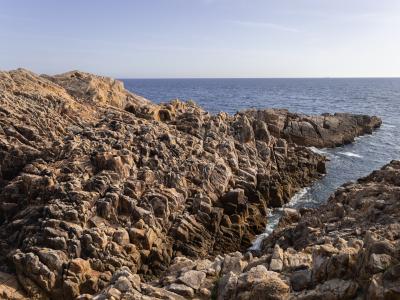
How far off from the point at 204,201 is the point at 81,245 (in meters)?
11.8

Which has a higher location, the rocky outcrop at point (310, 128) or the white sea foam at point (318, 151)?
the rocky outcrop at point (310, 128)

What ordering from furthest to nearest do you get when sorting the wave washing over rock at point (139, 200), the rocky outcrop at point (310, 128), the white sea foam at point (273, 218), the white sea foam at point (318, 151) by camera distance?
the rocky outcrop at point (310, 128) < the white sea foam at point (318, 151) < the white sea foam at point (273, 218) < the wave washing over rock at point (139, 200)

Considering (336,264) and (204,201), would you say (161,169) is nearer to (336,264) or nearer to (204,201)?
(204,201)

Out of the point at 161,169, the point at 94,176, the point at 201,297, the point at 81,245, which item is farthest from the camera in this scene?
the point at 161,169

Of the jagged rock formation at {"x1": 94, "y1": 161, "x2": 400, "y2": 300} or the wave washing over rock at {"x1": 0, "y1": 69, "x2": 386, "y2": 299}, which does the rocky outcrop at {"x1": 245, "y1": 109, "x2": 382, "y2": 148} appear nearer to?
the wave washing over rock at {"x1": 0, "y1": 69, "x2": 386, "y2": 299}

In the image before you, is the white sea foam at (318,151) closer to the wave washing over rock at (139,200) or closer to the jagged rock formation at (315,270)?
the wave washing over rock at (139,200)

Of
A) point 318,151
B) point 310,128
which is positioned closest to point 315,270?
point 318,151

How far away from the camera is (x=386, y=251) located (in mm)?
17344

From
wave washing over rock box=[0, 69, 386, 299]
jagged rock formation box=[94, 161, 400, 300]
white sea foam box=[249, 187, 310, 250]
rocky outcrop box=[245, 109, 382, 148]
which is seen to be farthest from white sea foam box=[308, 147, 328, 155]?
jagged rock formation box=[94, 161, 400, 300]

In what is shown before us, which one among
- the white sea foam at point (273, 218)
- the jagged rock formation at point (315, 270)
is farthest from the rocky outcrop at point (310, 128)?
the jagged rock formation at point (315, 270)

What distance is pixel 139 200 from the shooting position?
34.7 metres

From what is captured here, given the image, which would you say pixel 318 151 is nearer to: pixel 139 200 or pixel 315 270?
pixel 139 200

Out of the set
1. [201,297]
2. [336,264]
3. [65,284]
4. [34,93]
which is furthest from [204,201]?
[34,93]

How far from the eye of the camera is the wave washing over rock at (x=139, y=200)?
22094 millimetres
